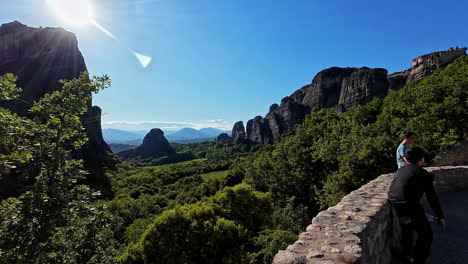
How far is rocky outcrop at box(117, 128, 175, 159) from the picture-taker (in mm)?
170750

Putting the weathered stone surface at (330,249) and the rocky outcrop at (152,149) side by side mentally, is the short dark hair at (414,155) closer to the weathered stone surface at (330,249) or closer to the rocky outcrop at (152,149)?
the weathered stone surface at (330,249)

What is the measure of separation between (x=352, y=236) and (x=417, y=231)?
1.55 meters

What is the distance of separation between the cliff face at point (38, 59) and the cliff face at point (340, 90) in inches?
3536

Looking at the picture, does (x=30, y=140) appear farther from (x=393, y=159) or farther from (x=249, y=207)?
(x=393, y=159)

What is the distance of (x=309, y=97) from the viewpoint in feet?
371

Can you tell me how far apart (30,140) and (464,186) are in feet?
49.9

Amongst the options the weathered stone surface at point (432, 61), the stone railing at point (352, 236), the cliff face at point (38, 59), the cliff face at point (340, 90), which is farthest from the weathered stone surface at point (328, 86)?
the stone railing at point (352, 236)

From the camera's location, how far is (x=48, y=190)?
4535mm

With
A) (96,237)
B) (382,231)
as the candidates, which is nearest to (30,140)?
(96,237)

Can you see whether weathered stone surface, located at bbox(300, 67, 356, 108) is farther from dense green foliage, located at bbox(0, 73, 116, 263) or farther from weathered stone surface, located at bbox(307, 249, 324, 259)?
dense green foliage, located at bbox(0, 73, 116, 263)

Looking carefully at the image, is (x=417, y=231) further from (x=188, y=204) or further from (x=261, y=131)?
(x=261, y=131)

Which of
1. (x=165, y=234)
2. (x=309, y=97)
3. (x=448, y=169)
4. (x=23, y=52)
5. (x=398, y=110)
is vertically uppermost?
(x=23, y=52)

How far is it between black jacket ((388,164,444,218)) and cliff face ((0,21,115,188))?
76.4 m

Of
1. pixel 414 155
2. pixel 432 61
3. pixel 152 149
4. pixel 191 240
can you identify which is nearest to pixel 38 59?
pixel 152 149
